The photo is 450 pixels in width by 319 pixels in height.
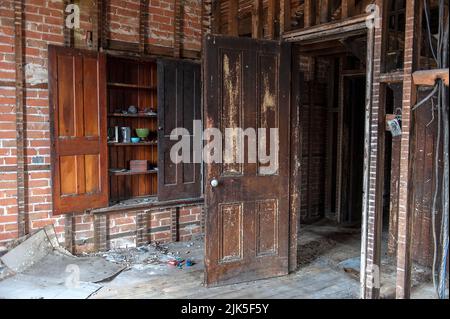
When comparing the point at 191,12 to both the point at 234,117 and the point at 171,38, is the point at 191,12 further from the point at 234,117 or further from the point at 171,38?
the point at 234,117

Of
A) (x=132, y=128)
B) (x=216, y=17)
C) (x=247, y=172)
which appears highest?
(x=216, y=17)

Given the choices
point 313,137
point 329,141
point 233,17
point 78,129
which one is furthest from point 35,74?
point 329,141

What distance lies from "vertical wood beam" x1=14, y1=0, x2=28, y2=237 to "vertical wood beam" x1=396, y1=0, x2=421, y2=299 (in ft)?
12.1

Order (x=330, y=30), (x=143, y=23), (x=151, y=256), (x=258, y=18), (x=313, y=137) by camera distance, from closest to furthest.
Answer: (x=330, y=30)
(x=258, y=18)
(x=151, y=256)
(x=143, y=23)
(x=313, y=137)

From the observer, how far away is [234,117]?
381 centimetres

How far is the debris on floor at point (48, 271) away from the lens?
3670mm

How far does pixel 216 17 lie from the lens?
5.27 meters

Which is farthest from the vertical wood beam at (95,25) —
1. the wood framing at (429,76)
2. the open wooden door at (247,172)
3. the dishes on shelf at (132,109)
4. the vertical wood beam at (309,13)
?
the wood framing at (429,76)

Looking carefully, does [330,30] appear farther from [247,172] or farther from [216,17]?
[216,17]

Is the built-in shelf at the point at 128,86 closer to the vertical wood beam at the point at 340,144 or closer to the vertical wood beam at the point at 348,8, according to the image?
the vertical wood beam at the point at 348,8

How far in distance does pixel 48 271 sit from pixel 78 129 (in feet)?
5.04

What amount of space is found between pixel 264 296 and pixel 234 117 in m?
1.68

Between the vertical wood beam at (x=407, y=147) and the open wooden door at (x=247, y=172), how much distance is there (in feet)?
4.18
